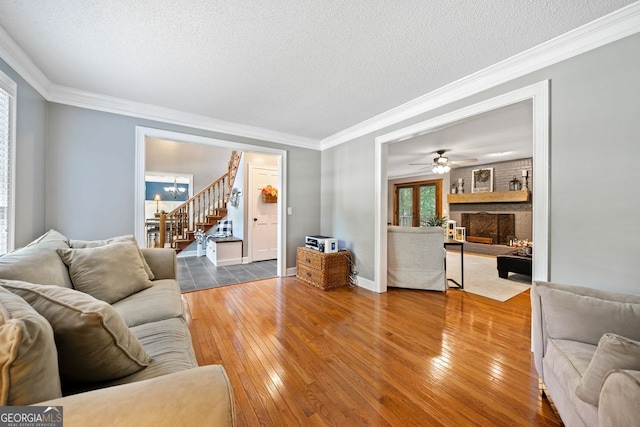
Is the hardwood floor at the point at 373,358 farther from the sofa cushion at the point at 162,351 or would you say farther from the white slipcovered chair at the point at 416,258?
the sofa cushion at the point at 162,351

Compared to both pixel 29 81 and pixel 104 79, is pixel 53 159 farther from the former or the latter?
pixel 104 79

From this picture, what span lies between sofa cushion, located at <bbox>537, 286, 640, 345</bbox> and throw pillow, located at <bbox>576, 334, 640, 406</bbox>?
17.4 inches

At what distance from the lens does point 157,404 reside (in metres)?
0.57

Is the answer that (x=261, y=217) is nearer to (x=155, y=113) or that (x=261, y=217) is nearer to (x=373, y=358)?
(x=155, y=113)

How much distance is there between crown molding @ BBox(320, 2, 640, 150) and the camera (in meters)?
1.57

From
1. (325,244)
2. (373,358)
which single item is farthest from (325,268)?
(373,358)

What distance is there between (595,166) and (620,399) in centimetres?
164

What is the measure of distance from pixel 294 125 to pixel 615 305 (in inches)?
138

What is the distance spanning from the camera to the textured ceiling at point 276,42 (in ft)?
4.97

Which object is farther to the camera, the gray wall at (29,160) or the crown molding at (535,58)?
the gray wall at (29,160)

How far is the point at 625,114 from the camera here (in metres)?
1.58

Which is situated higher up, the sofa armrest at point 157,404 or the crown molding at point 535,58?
the crown molding at point 535,58

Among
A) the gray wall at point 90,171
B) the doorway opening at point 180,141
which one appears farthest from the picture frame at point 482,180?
the gray wall at point 90,171

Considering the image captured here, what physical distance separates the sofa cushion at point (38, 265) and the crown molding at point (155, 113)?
1775mm
